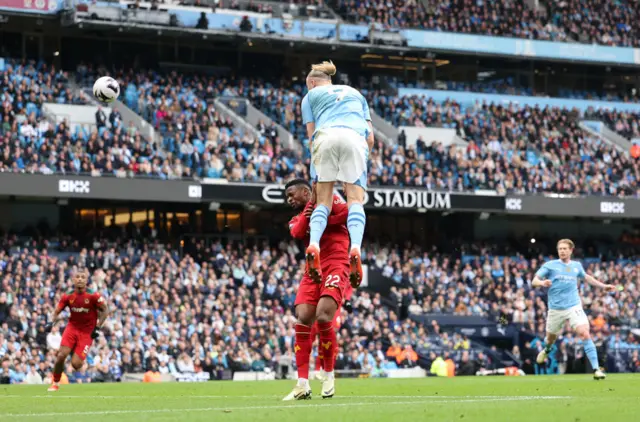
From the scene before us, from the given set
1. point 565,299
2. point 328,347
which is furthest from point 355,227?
point 565,299

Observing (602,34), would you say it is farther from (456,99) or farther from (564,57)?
(456,99)

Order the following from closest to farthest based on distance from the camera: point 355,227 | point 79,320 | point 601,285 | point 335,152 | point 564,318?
point 355,227 < point 335,152 < point 601,285 < point 79,320 < point 564,318

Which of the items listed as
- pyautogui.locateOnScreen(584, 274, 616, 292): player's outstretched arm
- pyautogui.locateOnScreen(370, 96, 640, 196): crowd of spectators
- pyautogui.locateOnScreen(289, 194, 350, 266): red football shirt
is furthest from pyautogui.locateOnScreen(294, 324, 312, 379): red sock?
pyautogui.locateOnScreen(370, 96, 640, 196): crowd of spectators

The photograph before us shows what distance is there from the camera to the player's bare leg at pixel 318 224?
463 inches

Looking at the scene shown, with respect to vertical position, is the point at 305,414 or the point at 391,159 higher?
the point at 391,159

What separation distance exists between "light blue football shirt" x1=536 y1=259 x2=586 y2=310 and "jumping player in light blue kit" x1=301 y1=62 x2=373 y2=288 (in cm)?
1044

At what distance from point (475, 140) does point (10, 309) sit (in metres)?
22.3

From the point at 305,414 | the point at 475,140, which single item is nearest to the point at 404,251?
the point at 475,140

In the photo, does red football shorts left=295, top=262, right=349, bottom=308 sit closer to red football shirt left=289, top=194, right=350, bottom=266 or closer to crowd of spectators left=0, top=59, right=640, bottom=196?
red football shirt left=289, top=194, right=350, bottom=266

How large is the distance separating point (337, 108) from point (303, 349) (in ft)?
7.96

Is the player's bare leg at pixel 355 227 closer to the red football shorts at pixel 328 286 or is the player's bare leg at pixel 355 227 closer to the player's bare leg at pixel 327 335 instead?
the red football shorts at pixel 328 286

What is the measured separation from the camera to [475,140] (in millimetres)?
49719

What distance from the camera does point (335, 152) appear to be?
12.1 m

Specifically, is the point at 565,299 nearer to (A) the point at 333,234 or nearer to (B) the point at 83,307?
(B) the point at 83,307
